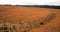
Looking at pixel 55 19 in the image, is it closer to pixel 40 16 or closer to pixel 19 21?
pixel 40 16

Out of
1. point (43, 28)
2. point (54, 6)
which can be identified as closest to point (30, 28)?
point (43, 28)

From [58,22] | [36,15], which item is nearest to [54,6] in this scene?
[36,15]

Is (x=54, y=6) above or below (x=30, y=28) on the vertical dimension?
below

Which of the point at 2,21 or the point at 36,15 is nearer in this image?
the point at 2,21

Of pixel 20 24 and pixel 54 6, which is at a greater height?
pixel 20 24

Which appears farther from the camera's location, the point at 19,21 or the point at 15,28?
the point at 19,21

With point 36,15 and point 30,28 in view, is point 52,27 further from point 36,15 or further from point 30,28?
point 36,15

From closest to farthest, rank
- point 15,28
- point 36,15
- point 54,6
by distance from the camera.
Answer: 1. point 15,28
2. point 36,15
3. point 54,6

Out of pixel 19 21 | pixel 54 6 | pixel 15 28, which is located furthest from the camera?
pixel 54 6

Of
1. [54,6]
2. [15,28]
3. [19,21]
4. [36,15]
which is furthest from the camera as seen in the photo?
[54,6]
